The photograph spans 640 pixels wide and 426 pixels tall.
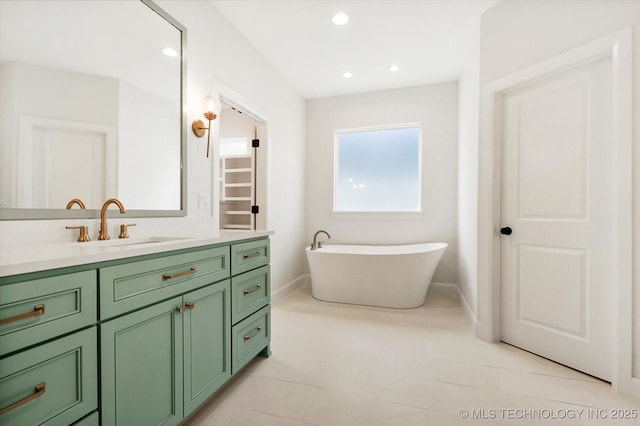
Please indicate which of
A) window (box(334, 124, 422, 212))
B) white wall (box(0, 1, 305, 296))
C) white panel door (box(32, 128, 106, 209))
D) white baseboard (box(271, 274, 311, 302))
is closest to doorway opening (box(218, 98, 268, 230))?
white wall (box(0, 1, 305, 296))

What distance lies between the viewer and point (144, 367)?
3.80 ft

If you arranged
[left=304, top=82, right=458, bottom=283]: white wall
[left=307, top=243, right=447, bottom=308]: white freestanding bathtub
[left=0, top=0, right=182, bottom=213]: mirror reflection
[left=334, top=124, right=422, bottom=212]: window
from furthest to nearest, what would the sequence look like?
[left=334, top=124, right=422, bottom=212]: window → [left=304, top=82, right=458, bottom=283]: white wall → [left=307, top=243, right=447, bottom=308]: white freestanding bathtub → [left=0, top=0, right=182, bottom=213]: mirror reflection

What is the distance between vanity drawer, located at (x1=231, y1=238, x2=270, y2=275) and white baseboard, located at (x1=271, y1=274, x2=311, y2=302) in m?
1.50

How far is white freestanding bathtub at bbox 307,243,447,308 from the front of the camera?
3221mm

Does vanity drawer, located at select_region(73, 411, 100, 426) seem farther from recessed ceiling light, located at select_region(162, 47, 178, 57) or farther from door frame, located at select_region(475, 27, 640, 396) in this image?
door frame, located at select_region(475, 27, 640, 396)

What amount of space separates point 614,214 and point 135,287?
252cm

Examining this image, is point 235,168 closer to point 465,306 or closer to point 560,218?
point 465,306

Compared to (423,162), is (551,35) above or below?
above

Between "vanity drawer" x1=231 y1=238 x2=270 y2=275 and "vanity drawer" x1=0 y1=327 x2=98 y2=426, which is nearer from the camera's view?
"vanity drawer" x1=0 y1=327 x2=98 y2=426

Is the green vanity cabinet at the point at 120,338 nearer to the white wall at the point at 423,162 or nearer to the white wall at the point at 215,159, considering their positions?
the white wall at the point at 215,159

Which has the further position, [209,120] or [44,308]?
[209,120]

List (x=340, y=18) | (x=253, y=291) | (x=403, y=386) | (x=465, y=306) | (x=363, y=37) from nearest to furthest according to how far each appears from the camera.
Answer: (x=403, y=386), (x=253, y=291), (x=340, y=18), (x=363, y=37), (x=465, y=306)

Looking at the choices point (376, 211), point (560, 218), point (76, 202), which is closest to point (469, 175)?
point (560, 218)

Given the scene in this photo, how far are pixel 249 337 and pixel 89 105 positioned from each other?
5.13 feet
